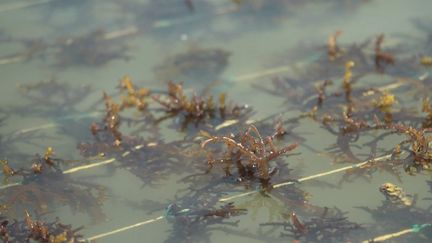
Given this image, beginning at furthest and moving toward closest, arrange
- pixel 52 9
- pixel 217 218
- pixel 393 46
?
1. pixel 52 9
2. pixel 393 46
3. pixel 217 218

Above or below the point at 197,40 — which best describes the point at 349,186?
below

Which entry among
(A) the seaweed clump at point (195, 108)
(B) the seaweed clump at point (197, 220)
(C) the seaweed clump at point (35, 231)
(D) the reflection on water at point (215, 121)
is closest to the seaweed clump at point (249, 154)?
(D) the reflection on water at point (215, 121)

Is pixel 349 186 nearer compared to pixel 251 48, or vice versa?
pixel 349 186

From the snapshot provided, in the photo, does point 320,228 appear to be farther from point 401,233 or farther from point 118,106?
point 118,106

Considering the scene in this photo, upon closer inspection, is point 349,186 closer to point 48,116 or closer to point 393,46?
point 393,46

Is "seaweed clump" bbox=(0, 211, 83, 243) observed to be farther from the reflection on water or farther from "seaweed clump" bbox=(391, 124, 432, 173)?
"seaweed clump" bbox=(391, 124, 432, 173)

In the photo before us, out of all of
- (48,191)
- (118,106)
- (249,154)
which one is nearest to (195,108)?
(118,106)

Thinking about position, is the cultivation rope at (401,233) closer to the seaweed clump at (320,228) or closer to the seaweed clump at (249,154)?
the seaweed clump at (320,228)

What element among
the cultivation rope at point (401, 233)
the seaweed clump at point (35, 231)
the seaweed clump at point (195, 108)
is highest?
the seaweed clump at point (195, 108)

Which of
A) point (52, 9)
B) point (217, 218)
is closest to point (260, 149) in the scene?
point (217, 218)
